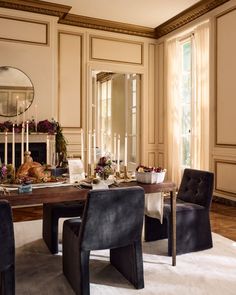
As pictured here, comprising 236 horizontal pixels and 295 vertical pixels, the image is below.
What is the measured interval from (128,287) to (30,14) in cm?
385

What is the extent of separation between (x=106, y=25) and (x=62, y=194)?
153 inches

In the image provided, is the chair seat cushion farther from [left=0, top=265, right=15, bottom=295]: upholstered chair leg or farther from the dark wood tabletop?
[left=0, top=265, right=15, bottom=295]: upholstered chair leg

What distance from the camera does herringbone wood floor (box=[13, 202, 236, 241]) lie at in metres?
3.02

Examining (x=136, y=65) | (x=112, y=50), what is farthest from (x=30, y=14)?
(x=136, y=65)

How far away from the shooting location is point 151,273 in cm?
206

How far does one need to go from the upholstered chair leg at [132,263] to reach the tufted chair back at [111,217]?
9cm

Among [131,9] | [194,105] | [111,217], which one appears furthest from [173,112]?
[111,217]

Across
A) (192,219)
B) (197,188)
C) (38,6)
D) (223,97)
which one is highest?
(38,6)

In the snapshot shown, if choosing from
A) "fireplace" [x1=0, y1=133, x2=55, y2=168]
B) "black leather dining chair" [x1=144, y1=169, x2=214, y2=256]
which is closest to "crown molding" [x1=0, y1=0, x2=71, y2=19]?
"fireplace" [x1=0, y1=133, x2=55, y2=168]

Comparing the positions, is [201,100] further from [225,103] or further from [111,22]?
[111,22]

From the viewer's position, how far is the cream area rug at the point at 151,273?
183cm

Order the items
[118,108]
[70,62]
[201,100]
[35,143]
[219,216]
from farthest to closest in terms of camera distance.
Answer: [118,108]
[70,62]
[201,100]
[35,143]
[219,216]

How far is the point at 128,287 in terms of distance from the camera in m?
1.87

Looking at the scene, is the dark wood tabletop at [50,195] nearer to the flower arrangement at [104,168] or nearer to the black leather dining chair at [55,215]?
the flower arrangement at [104,168]
